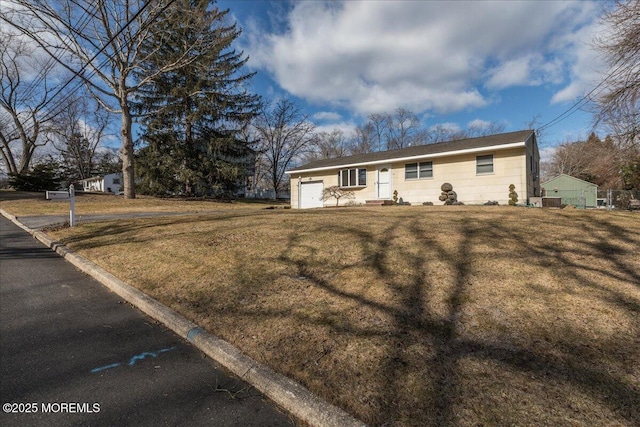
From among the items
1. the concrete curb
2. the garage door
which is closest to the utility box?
the garage door

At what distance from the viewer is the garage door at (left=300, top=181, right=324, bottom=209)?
2063 centimetres

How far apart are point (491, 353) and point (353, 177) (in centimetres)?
1650

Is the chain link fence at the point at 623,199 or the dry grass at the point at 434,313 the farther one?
the chain link fence at the point at 623,199

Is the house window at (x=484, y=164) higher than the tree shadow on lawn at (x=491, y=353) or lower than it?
higher

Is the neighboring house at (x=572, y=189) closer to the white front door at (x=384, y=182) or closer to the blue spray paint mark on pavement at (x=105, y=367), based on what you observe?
the white front door at (x=384, y=182)

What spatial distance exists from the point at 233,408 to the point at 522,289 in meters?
3.19

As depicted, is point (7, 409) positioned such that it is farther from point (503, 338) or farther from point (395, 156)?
point (395, 156)

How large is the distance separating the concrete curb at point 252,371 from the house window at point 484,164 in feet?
48.4

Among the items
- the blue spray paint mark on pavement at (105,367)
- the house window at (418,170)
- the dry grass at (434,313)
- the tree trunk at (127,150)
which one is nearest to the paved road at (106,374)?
the blue spray paint mark on pavement at (105,367)

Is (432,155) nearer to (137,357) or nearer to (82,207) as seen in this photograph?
(137,357)

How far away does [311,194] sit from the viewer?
69.4 feet

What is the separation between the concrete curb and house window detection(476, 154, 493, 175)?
1476 cm

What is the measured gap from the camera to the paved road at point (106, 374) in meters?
2.07

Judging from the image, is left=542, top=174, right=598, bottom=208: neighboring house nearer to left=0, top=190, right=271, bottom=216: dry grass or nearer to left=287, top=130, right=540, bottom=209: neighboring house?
left=287, top=130, right=540, bottom=209: neighboring house
